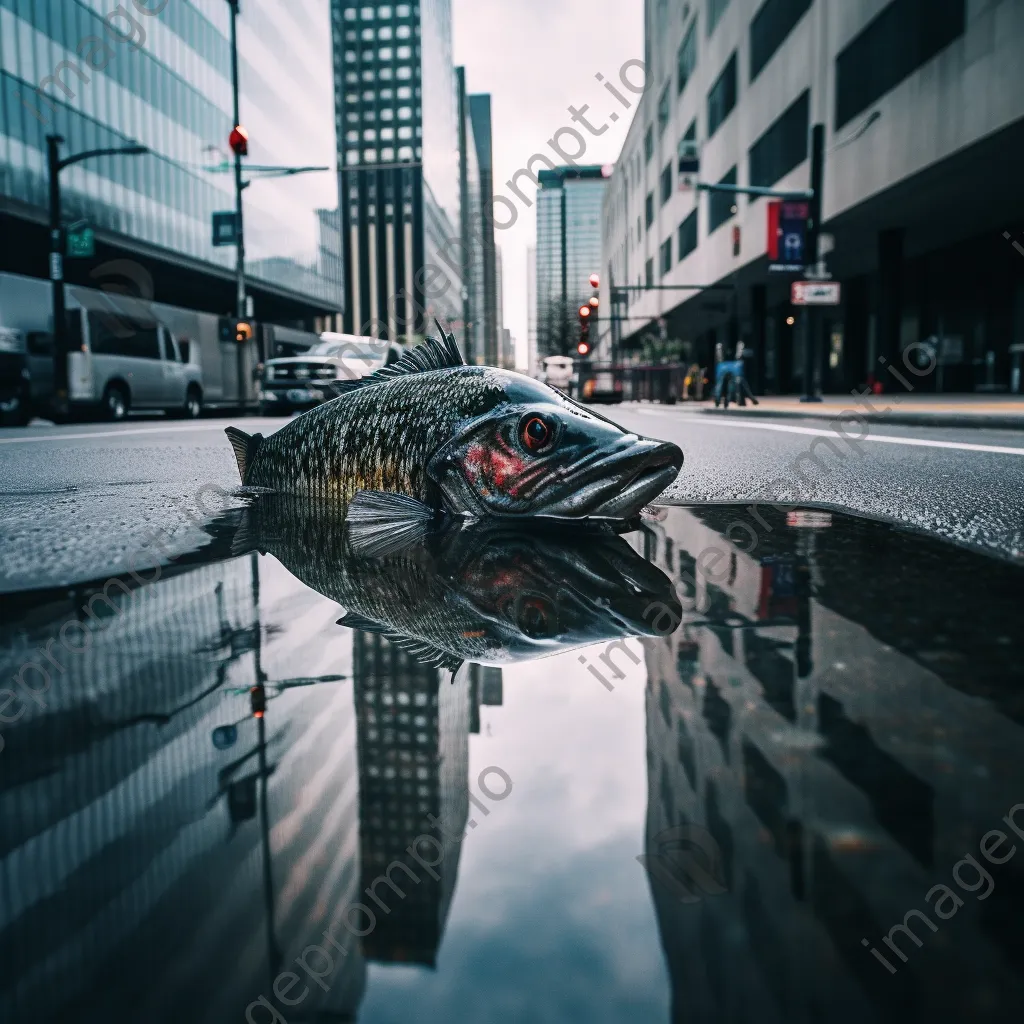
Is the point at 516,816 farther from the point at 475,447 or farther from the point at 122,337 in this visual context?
the point at 122,337

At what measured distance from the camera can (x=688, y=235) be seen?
4044 cm

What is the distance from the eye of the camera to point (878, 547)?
2.78 m

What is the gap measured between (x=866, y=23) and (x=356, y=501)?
21838mm

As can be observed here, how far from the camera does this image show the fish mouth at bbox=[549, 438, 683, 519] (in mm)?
2816

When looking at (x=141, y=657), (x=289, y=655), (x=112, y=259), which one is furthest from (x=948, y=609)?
(x=112, y=259)

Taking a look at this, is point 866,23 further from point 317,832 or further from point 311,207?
point 311,207

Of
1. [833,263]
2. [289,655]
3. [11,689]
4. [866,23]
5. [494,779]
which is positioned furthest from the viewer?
[833,263]

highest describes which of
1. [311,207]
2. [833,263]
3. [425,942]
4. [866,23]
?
[311,207]

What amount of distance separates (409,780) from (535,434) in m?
1.87

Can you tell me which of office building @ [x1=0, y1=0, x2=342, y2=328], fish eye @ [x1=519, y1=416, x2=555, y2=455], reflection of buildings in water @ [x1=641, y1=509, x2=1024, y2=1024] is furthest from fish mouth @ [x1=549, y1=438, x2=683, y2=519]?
office building @ [x1=0, y1=0, x2=342, y2=328]

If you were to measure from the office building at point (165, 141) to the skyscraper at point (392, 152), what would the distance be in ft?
224

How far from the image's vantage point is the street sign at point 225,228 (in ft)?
87.2

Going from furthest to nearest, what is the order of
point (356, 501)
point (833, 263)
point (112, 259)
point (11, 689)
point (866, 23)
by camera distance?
point (112, 259), point (833, 263), point (866, 23), point (356, 501), point (11, 689)

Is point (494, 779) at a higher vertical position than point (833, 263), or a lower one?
lower
